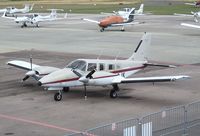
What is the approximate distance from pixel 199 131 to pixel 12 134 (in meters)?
6.89

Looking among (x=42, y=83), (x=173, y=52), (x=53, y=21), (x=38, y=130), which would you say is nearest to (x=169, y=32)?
(x=173, y=52)

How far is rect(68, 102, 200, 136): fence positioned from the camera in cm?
1537

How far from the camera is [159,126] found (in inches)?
691

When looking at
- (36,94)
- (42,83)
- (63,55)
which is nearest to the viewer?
(42,83)

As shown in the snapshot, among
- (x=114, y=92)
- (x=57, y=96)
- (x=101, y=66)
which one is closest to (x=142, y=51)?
(x=101, y=66)

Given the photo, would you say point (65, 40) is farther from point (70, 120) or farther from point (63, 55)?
point (70, 120)

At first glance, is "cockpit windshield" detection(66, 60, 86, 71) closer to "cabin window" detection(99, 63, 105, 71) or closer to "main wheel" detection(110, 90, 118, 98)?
"cabin window" detection(99, 63, 105, 71)

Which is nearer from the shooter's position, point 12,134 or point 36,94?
point 12,134

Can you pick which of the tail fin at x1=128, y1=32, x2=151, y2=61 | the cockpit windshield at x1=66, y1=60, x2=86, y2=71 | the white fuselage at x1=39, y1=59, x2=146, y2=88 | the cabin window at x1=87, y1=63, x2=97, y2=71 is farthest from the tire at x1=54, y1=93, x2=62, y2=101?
the tail fin at x1=128, y1=32, x2=151, y2=61

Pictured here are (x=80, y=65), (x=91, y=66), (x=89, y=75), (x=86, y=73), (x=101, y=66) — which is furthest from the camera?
(x=101, y=66)

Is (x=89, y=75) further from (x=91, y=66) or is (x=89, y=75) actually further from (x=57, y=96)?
(x=57, y=96)

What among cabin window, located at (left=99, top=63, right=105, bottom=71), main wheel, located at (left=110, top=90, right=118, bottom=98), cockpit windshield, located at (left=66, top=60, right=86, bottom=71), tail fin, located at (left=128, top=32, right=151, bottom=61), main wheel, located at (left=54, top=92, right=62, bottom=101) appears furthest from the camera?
tail fin, located at (left=128, top=32, right=151, bottom=61)

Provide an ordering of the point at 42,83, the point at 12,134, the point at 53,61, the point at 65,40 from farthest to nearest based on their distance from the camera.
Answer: the point at 65,40 < the point at 53,61 < the point at 42,83 < the point at 12,134

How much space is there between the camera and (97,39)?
57062mm
